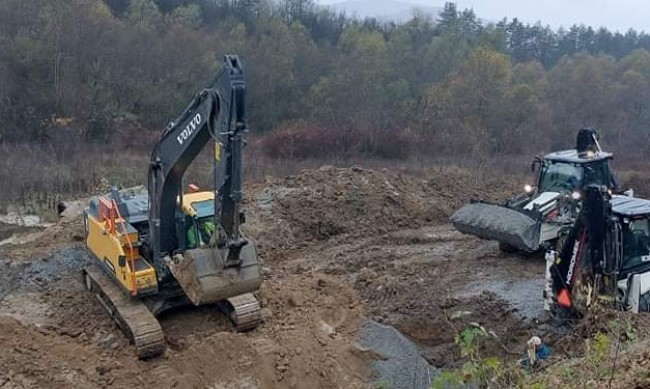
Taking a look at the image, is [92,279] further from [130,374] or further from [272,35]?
[272,35]

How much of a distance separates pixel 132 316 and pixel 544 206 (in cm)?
687

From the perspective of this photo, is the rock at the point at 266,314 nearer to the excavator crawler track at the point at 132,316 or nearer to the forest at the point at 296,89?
the excavator crawler track at the point at 132,316

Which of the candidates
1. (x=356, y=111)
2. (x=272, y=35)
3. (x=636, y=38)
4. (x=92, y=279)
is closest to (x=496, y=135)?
(x=356, y=111)

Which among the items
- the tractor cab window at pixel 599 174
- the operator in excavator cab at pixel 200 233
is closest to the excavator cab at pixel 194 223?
the operator in excavator cab at pixel 200 233

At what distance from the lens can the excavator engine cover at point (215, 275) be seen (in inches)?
284

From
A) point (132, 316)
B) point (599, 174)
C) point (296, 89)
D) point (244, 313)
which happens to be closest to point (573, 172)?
point (599, 174)

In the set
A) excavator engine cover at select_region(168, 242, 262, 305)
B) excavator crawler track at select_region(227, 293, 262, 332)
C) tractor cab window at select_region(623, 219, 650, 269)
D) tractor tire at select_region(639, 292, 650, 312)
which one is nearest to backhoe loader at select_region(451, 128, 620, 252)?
tractor cab window at select_region(623, 219, 650, 269)

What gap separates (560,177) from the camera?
472 inches

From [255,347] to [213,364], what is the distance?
60 centimetres

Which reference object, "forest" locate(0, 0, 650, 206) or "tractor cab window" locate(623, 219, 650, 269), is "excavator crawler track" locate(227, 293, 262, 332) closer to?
"tractor cab window" locate(623, 219, 650, 269)

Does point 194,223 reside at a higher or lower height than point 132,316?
higher

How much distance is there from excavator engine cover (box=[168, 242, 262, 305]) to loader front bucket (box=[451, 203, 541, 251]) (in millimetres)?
4941

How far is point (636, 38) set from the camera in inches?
2414

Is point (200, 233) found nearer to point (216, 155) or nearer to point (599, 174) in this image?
point (216, 155)
